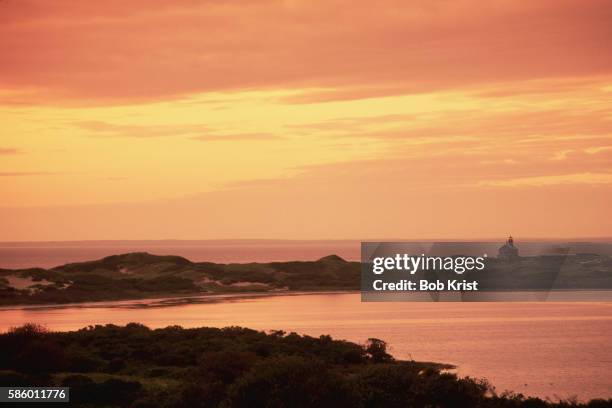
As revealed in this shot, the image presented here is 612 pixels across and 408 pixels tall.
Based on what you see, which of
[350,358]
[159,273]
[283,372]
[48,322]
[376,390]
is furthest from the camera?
[159,273]

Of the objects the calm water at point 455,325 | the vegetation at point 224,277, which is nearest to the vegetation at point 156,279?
the vegetation at point 224,277

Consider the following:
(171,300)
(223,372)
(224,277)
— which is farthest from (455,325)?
(224,277)

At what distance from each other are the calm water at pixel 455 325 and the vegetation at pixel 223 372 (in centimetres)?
511

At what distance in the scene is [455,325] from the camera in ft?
238

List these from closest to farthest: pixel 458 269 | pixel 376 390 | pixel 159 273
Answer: pixel 376 390 → pixel 159 273 → pixel 458 269

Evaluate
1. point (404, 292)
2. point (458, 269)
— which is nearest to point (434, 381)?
point (404, 292)

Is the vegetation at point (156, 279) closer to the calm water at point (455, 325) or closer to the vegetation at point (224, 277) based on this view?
the vegetation at point (224, 277)

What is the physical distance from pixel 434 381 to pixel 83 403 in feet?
41.5

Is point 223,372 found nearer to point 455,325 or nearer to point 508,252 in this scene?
point 455,325

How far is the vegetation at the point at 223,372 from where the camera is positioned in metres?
31.3

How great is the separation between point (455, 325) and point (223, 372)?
122 ft

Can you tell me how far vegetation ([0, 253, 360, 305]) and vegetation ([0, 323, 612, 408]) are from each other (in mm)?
45074

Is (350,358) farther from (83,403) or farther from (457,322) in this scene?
(457,322)

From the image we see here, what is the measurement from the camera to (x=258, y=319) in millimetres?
72625
